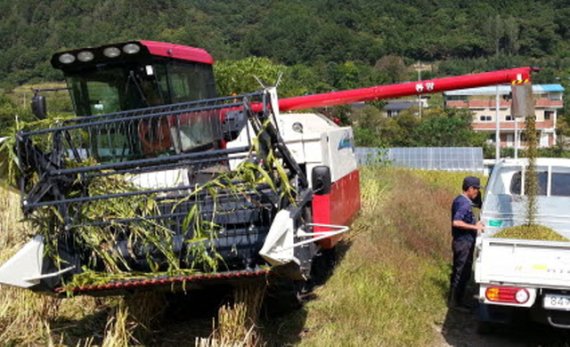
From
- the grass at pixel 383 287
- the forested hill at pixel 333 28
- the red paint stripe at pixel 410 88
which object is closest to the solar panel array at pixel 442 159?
the grass at pixel 383 287

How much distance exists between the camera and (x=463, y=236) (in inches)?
275

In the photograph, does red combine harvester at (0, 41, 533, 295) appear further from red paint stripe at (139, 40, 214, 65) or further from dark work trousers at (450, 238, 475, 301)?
dark work trousers at (450, 238, 475, 301)

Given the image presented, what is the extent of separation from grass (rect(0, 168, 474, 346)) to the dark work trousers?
289 millimetres

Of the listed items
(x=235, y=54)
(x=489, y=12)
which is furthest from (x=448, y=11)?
(x=235, y=54)

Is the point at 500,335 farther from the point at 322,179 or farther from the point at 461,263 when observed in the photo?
the point at 322,179

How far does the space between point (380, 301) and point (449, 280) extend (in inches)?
64.3

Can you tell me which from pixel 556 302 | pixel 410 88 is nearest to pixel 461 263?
pixel 556 302

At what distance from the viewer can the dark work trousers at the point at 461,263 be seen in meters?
6.97

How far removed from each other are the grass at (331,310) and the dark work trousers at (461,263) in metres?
0.29

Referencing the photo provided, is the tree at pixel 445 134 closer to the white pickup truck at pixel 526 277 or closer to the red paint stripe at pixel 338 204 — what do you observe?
the red paint stripe at pixel 338 204

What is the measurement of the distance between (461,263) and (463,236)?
0.29m

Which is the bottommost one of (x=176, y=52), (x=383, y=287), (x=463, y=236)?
(x=383, y=287)

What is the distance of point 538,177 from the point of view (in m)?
7.54

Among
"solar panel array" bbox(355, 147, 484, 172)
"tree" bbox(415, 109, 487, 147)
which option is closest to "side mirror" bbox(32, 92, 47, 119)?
"solar panel array" bbox(355, 147, 484, 172)
